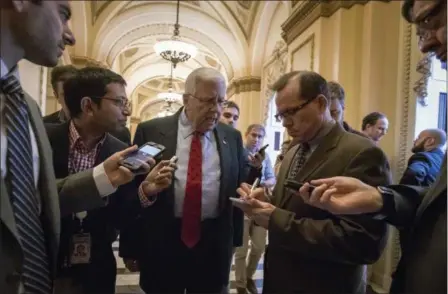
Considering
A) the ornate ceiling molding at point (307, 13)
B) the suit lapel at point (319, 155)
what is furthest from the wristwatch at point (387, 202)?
the ornate ceiling molding at point (307, 13)

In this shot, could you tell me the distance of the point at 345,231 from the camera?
4.63 ft

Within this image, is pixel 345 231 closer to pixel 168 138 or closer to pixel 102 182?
pixel 102 182

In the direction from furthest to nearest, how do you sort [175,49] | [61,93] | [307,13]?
[175,49] → [307,13] → [61,93]

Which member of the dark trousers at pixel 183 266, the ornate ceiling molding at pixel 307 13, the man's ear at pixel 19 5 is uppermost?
the ornate ceiling molding at pixel 307 13

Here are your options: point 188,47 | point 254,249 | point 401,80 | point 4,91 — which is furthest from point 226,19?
point 4,91

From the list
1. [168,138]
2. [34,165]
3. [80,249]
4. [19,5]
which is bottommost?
[80,249]

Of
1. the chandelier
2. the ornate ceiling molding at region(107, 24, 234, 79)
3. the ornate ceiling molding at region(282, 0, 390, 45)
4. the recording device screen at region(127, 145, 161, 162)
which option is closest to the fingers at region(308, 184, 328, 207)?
the recording device screen at region(127, 145, 161, 162)

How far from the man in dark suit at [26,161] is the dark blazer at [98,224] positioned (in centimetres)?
50

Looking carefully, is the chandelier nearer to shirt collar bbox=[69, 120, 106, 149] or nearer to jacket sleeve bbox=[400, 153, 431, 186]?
jacket sleeve bbox=[400, 153, 431, 186]

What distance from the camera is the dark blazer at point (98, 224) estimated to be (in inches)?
63.6

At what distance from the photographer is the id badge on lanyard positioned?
62.8 inches

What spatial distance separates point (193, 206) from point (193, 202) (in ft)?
0.07

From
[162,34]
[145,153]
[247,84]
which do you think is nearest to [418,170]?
[145,153]

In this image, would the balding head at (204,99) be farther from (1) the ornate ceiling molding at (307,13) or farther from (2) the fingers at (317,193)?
(1) the ornate ceiling molding at (307,13)
